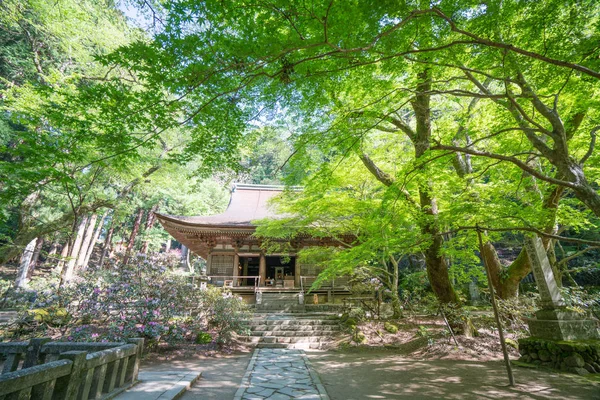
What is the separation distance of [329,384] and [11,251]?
31.1 feet

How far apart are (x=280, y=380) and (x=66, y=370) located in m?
3.16

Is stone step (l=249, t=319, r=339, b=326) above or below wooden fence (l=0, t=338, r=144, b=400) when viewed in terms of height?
below

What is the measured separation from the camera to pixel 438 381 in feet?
14.5

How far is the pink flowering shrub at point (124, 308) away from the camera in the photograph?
5762mm

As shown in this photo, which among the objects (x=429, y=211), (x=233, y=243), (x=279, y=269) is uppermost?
(x=233, y=243)

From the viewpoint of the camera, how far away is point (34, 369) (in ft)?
6.14

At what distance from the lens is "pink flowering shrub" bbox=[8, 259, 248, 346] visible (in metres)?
5.76

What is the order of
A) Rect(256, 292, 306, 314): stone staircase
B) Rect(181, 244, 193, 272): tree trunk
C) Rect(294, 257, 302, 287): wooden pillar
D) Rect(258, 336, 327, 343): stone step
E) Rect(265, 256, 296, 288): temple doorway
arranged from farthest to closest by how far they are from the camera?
Rect(181, 244, 193, 272): tree trunk
Rect(265, 256, 296, 288): temple doorway
Rect(294, 257, 302, 287): wooden pillar
Rect(256, 292, 306, 314): stone staircase
Rect(258, 336, 327, 343): stone step

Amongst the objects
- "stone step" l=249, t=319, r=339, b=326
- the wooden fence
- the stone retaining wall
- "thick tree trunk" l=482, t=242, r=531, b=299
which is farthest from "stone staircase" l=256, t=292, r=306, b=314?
the wooden fence

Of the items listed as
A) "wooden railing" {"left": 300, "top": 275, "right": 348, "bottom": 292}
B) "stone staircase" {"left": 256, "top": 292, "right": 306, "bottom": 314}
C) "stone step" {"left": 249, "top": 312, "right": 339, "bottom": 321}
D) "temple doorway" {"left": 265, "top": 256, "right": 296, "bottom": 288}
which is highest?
"temple doorway" {"left": 265, "top": 256, "right": 296, "bottom": 288}

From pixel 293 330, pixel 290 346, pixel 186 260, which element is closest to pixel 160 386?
pixel 290 346

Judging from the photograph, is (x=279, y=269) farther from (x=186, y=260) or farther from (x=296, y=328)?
(x=186, y=260)

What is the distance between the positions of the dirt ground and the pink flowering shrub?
3.34 m

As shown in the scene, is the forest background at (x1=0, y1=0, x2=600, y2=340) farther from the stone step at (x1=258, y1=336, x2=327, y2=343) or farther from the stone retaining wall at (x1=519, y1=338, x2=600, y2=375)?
the stone step at (x1=258, y1=336, x2=327, y2=343)
